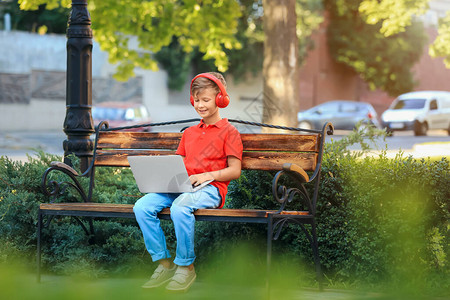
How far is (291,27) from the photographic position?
38.0ft

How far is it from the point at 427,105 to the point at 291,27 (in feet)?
73.2

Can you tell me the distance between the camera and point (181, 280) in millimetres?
4840

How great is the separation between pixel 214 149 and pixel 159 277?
91 centimetres

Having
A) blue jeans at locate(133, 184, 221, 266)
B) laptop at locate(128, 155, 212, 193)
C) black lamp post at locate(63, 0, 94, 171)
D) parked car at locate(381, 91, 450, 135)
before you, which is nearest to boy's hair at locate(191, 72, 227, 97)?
laptop at locate(128, 155, 212, 193)

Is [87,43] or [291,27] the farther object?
[291,27]

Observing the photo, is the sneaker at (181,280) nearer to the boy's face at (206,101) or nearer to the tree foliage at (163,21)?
the boy's face at (206,101)

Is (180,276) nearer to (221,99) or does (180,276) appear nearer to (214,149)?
(214,149)

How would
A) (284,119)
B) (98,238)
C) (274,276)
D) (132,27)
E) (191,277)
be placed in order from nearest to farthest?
(191,277) < (274,276) < (98,238) < (284,119) < (132,27)

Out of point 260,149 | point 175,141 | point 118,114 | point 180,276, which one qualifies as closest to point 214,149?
point 260,149

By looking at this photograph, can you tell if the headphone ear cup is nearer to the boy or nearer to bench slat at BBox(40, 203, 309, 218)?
the boy

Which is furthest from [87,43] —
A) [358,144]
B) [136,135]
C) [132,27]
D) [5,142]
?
[5,142]

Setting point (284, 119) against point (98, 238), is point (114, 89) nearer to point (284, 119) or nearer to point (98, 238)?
point (284, 119)

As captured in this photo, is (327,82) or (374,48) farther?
(327,82)

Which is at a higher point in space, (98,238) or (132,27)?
(132,27)
